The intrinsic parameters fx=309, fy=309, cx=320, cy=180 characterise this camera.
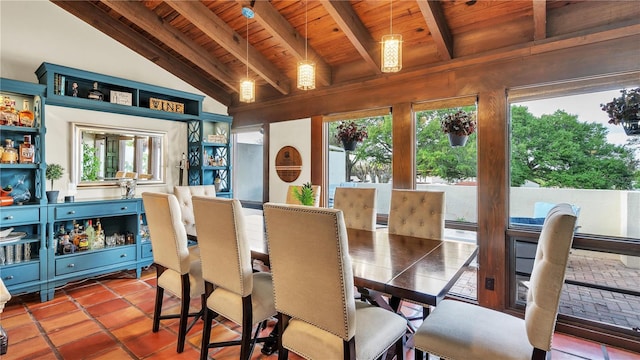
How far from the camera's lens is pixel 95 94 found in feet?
11.8

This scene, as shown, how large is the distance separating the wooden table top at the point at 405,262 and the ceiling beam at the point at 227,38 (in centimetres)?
230

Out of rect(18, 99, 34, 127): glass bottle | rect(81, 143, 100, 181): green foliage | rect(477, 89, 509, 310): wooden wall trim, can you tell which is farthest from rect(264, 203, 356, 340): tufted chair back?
rect(81, 143, 100, 181): green foliage

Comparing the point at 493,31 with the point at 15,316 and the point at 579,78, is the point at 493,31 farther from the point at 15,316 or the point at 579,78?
the point at 15,316

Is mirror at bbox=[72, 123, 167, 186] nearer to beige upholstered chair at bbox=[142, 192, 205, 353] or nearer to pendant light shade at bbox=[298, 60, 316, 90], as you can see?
beige upholstered chair at bbox=[142, 192, 205, 353]

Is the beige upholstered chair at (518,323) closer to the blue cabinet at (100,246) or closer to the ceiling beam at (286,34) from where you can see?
the ceiling beam at (286,34)

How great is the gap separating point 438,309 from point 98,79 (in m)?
4.11

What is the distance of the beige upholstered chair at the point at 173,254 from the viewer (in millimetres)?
2137

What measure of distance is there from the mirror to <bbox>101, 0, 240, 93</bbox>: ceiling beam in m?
1.15

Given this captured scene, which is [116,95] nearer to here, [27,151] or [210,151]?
[27,151]

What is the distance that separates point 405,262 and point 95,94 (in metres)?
3.88

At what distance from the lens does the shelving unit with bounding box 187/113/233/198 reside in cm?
454

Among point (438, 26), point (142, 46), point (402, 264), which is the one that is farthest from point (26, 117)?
point (438, 26)

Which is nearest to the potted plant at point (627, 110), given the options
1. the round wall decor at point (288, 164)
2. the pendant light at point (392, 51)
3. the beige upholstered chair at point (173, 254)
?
the pendant light at point (392, 51)

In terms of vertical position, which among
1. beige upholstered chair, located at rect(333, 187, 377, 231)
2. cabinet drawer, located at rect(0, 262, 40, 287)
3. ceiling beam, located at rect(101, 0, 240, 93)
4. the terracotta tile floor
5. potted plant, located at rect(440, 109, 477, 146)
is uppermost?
ceiling beam, located at rect(101, 0, 240, 93)
